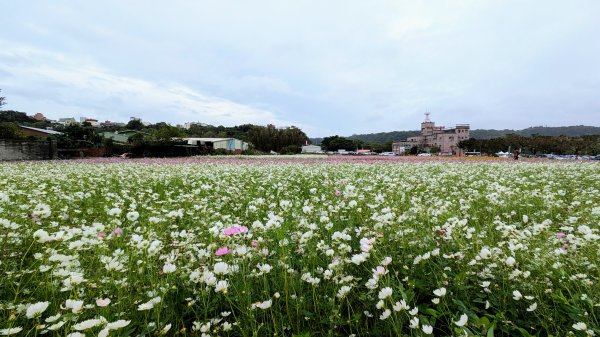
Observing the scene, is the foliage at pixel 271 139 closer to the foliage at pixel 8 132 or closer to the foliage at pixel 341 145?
the foliage at pixel 341 145

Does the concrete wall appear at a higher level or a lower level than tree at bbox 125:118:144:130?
lower

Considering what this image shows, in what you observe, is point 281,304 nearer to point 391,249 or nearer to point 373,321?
point 373,321

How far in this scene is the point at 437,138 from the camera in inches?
6038

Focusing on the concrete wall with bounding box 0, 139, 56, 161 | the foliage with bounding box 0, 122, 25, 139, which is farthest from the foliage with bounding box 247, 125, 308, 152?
the concrete wall with bounding box 0, 139, 56, 161

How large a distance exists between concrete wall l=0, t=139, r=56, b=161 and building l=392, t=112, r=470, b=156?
401 feet

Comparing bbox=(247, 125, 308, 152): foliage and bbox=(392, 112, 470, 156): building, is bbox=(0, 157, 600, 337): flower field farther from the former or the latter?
bbox=(392, 112, 470, 156): building

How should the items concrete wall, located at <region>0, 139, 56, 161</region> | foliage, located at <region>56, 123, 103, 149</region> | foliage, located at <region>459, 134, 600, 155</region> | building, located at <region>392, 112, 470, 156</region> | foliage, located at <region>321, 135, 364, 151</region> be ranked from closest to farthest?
concrete wall, located at <region>0, 139, 56, 161</region> < foliage, located at <region>56, 123, 103, 149</region> < foliage, located at <region>459, 134, 600, 155</region> < foliage, located at <region>321, 135, 364, 151</region> < building, located at <region>392, 112, 470, 156</region>

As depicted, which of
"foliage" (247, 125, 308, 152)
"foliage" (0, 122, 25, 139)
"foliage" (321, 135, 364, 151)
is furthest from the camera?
"foliage" (321, 135, 364, 151)

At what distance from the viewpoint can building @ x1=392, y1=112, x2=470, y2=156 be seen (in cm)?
14450

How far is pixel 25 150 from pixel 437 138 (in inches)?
6094

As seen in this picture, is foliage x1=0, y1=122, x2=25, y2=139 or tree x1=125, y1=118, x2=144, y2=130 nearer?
foliage x1=0, y1=122, x2=25, y2=139

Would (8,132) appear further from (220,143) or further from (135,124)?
A: (135,124)

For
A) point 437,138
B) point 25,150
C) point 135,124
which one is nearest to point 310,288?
point 25,150

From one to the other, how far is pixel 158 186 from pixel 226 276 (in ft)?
20.6
